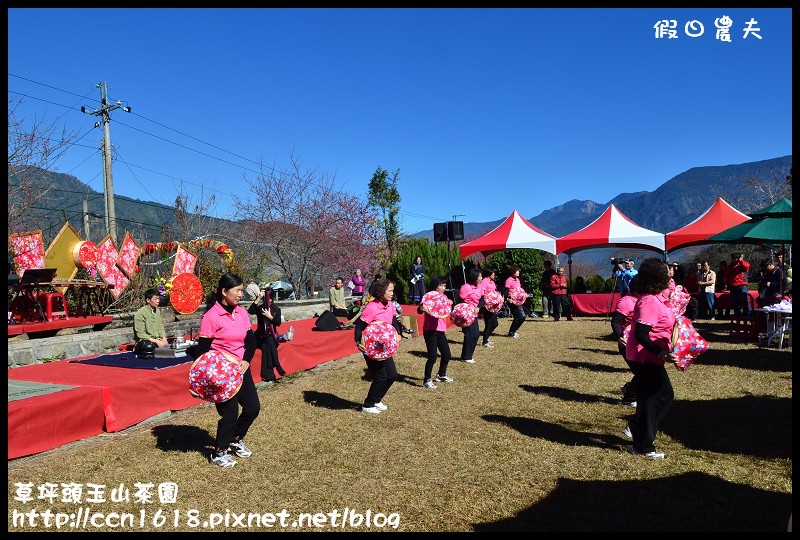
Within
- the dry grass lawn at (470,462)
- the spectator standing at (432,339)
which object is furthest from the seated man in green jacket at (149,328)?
the spectator standing at (432,339)

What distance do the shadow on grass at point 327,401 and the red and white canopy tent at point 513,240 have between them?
11.8 metres

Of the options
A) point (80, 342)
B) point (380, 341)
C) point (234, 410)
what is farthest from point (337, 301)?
point (234, 410)

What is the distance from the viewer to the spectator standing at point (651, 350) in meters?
5.02

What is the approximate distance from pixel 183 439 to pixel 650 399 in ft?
Answer: 15.2

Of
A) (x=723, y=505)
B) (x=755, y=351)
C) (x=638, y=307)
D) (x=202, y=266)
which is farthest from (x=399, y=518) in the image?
(x=202, y=266)

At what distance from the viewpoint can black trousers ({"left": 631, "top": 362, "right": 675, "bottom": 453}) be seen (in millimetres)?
5141

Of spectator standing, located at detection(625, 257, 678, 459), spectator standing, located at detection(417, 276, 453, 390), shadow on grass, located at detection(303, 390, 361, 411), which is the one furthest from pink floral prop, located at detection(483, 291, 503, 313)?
spectator standing, located at detection(625, 257, 678, 459)

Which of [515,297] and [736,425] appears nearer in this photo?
[736,425]

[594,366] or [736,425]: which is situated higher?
[594,366]

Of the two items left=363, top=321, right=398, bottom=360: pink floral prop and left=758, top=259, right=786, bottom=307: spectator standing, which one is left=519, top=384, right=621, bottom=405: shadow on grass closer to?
left=363, top=321, right=398, bottom=360: pink floral prop

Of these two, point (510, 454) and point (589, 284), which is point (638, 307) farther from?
point (589, 284)

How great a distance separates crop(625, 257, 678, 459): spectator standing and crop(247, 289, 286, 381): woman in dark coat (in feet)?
17.2

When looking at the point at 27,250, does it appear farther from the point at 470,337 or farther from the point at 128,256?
the point at 470,337

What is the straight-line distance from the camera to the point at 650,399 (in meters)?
5.13
